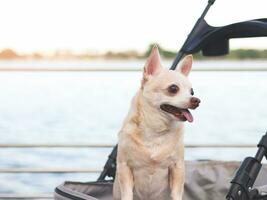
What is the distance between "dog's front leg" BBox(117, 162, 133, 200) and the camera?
1.61 m

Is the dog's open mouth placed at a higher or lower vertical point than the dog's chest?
higher

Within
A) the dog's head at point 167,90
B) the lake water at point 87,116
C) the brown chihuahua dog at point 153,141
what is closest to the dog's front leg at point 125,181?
the brown chihuahua dog at point 153,141

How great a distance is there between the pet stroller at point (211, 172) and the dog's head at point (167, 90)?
23 cm

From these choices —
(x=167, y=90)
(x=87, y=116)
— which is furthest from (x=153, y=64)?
(x=87, y=116)

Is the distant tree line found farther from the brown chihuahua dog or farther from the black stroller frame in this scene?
the brown chihuahua dog

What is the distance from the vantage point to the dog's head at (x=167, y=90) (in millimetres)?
1509

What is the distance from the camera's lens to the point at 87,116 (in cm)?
548

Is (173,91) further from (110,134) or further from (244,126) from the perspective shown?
(244,126)

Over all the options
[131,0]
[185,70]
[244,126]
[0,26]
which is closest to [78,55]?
[131,0]

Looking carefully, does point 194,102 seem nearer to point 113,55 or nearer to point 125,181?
point 125,181

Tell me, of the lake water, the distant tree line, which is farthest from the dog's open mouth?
the lake water

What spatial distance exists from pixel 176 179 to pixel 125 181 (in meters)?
0.12

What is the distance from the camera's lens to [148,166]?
160 centimetres

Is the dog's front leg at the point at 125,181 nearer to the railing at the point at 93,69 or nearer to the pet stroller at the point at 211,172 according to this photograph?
the pet stroller at the point at 211,172
